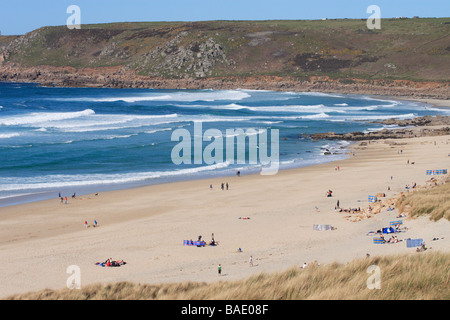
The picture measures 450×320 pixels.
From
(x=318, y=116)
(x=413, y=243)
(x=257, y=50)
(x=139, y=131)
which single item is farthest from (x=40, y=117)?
(x=257, y=50)

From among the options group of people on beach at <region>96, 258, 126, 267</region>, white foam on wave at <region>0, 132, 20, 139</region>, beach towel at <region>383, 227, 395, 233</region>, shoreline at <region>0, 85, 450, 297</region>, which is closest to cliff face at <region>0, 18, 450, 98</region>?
white foam on wave at <region>0, 132, 20, 139</region>

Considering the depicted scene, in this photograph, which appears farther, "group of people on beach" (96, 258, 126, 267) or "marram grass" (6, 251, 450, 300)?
"group of people on beach" (96, 258, 126, 267)

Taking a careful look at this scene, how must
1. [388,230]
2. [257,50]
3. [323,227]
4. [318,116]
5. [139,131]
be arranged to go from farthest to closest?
[257,50], [318,116], [139,131], [323,227], [388,230]

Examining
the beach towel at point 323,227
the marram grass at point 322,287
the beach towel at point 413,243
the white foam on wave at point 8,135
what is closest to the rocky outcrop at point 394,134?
the white foam on wave at point 8,135

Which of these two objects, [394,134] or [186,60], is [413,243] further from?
[186,60]

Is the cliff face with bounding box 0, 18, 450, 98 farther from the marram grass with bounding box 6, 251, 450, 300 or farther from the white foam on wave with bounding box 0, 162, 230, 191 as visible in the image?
the marram grass with bounding box 6, 251, 450, 300

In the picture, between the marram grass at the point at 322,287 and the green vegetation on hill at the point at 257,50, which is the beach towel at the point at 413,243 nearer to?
the marram grass at the point at 322,287
